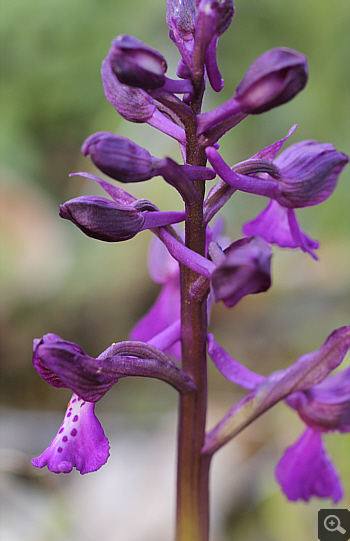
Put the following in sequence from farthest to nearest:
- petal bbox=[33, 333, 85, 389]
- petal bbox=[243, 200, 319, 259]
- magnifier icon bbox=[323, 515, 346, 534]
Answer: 1. magnifier icon bbox=[323, 515, 346, 534]
2. petal bbox=[243, 200, 319, 259]
3. petal bbox=[33, 333, 85, 389]

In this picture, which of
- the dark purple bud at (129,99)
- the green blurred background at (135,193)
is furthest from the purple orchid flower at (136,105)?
the green blurred background at (135,193)

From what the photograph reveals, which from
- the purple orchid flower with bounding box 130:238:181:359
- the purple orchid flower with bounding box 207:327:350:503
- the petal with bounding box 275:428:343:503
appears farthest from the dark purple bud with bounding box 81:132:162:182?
the petal with bounding box 275:428:343:503

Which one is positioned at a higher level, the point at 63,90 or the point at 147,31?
the point at 147,31

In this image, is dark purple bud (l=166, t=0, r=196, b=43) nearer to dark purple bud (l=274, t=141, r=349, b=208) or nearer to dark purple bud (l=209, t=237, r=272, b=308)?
dark purple bud (l=274, t=141, r=349, b=208)

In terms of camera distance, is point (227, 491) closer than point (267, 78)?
No

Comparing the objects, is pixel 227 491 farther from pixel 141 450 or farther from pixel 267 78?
pixel 267 78

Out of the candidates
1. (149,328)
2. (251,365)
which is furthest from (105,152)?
(251,365)
